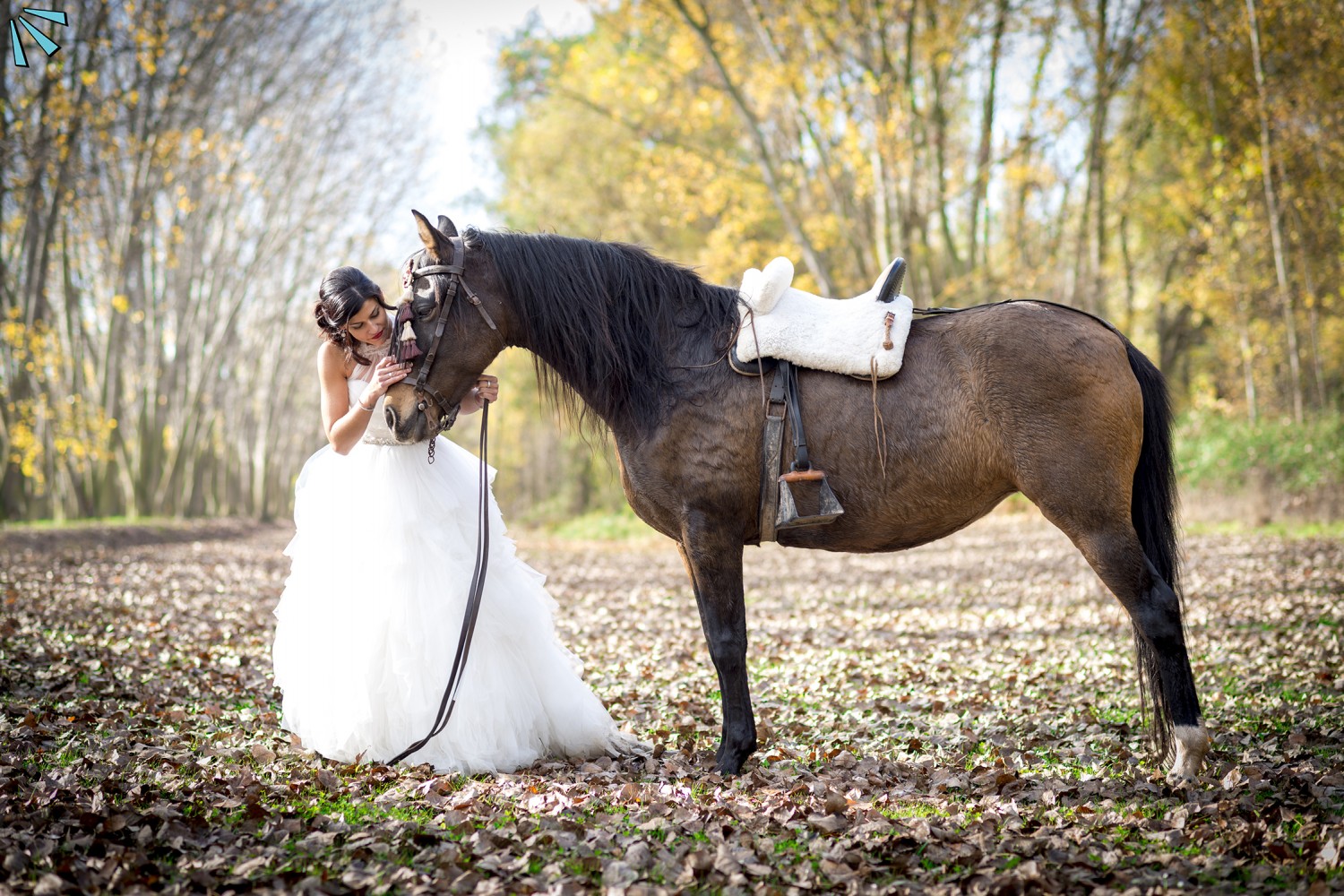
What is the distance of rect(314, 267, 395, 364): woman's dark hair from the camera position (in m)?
3.95

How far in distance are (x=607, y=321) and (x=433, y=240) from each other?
30.7 inches

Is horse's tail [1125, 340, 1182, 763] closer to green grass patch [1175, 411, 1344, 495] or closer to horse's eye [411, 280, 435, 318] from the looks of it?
horse's eye [411, 280, 435, 318]

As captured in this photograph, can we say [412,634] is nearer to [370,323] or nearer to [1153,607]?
[370,323]

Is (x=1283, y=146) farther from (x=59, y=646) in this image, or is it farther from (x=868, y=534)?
(x=59, y=646)

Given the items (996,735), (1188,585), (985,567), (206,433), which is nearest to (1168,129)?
(985,567)

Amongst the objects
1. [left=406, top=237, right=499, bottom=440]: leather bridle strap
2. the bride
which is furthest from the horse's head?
the bride

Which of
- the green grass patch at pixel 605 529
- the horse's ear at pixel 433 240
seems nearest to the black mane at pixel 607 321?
the horse's ear at pixel 433 240

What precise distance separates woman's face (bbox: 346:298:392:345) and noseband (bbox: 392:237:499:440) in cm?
38

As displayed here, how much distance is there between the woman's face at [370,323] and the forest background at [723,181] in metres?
7.71

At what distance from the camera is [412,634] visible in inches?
153

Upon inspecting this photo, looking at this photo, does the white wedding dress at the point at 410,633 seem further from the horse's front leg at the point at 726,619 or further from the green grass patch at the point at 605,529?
the green grass patch at the point at 605,529

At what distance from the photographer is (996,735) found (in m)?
4.38

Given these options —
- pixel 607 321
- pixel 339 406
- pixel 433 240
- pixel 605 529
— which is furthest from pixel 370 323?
pixel 605 529

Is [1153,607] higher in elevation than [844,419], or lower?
lower
